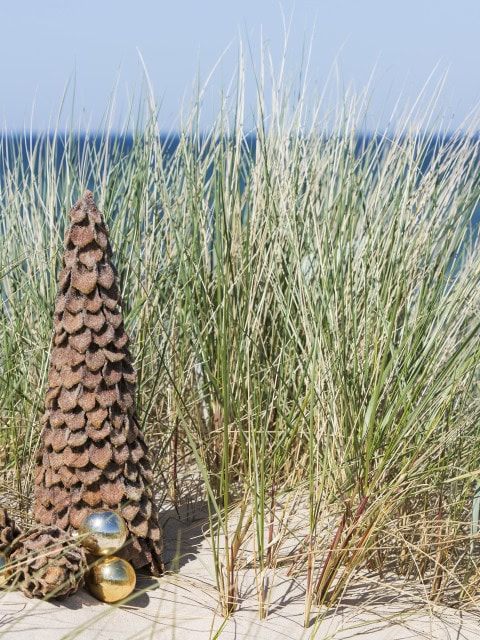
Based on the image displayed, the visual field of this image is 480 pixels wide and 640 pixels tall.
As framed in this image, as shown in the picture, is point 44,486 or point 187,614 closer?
point 187,614

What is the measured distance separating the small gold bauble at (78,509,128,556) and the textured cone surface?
32 millimetres

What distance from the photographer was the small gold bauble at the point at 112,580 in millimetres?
1689

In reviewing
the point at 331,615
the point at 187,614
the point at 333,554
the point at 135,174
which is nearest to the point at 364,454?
the point at 333,554

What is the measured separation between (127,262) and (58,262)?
0.18m

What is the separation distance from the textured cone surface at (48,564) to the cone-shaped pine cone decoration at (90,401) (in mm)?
97

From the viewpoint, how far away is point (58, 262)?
2.23m

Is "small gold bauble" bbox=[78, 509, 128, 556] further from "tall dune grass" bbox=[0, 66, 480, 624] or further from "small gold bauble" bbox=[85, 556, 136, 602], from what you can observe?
"tall dune grass" bbox=[0, 66, 480, 624]

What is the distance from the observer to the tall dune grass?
173 centimetres

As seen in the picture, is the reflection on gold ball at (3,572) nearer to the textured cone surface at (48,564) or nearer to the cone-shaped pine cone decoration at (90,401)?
the textured cone surface at (48,564)

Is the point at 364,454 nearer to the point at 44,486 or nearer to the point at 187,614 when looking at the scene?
the point at 187,614

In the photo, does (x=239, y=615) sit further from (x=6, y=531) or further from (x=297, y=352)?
(x=297, y=352)

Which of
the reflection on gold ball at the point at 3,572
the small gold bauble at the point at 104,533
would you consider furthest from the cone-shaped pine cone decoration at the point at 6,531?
the small gold bauble at the point at 104,533

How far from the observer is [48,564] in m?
1.55

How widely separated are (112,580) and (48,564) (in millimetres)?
183
